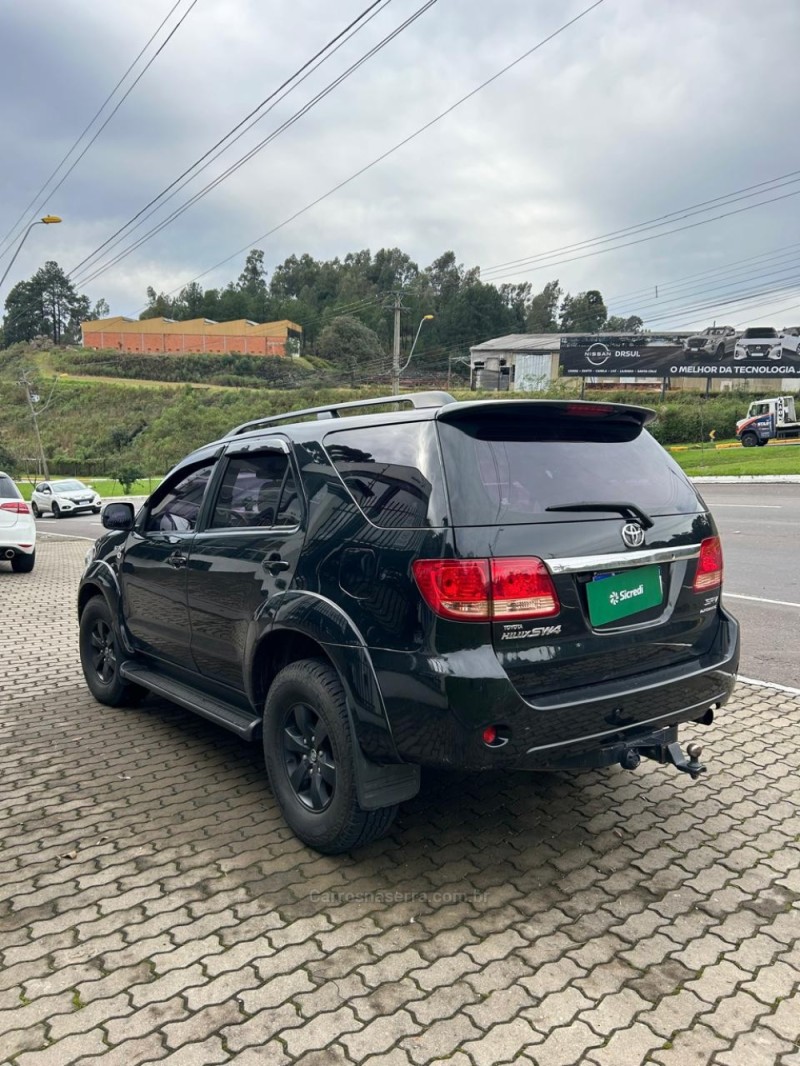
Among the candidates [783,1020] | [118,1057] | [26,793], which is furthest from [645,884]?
[26,793]

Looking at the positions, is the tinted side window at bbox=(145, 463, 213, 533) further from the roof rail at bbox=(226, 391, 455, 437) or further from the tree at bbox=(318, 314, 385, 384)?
the tree at bbox=(318, 314, 385, 384)

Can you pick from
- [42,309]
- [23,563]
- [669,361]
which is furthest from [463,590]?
[42,309]

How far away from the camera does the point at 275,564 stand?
10.4 feet

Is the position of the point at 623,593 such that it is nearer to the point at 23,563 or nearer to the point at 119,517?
the point at 119,517

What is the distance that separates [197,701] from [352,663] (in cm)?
147

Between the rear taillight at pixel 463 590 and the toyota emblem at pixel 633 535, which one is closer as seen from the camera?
the rear taillight at pixel 463 590

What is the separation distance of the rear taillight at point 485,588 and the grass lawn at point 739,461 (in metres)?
22.3

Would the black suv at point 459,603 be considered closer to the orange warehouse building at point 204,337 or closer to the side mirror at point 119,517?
the side mirror at point 119,517

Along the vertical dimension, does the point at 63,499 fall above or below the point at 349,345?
below

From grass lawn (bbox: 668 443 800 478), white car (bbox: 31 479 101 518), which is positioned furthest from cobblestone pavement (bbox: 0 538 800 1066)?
white car (bbox: 31 479 101 518)

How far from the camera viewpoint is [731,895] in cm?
277

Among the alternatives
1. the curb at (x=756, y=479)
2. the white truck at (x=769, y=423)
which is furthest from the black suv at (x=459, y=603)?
the white truck at (x=769, y=423)

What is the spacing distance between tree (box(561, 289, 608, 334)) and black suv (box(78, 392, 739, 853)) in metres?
110

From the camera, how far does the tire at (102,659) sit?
486 cm
